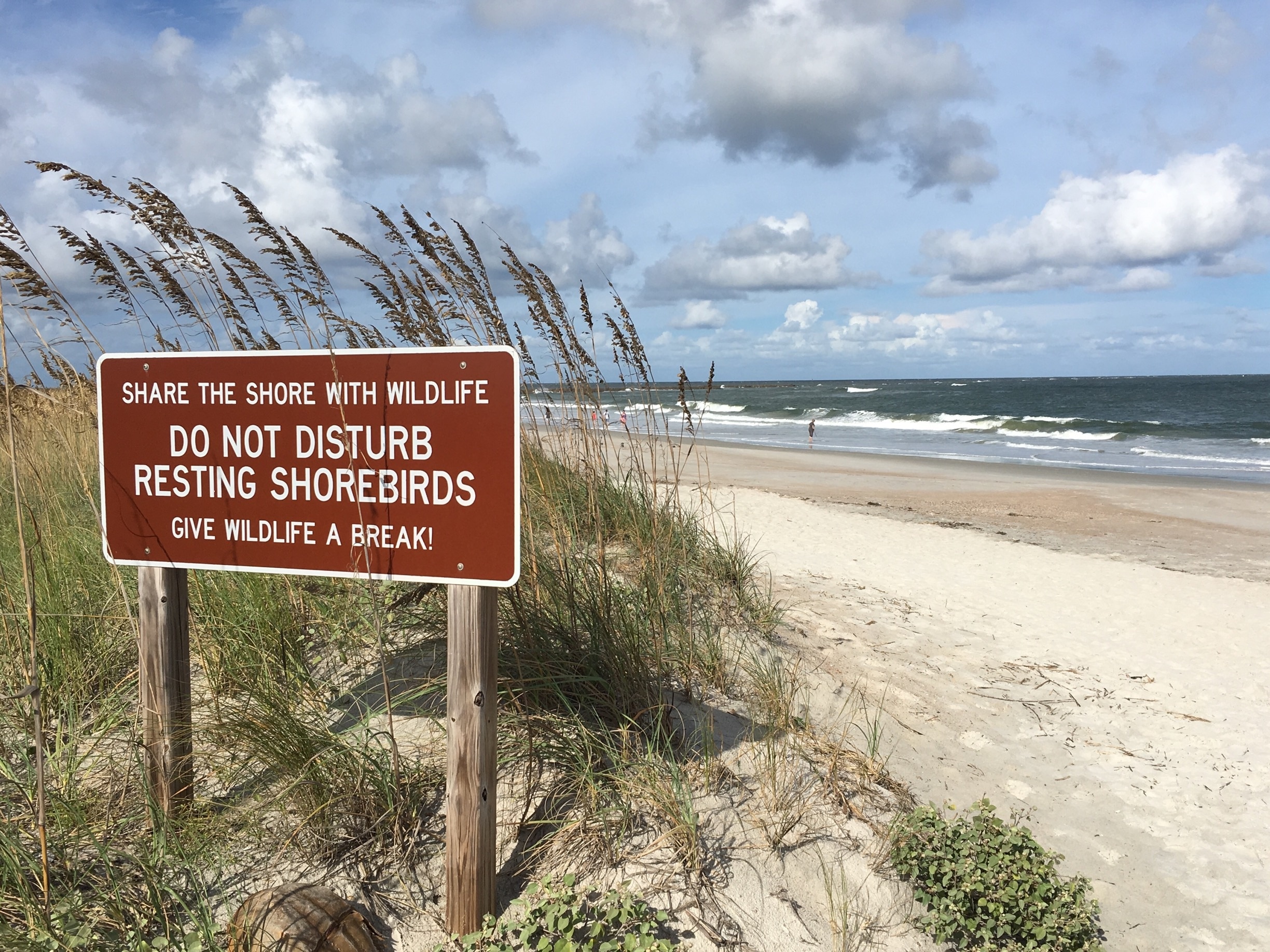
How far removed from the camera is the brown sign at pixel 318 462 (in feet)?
7.27

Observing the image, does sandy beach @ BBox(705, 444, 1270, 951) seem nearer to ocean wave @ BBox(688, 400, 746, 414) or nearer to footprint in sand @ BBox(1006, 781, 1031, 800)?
footprint in sand @ BBox(1006, 781, 1031, 800)

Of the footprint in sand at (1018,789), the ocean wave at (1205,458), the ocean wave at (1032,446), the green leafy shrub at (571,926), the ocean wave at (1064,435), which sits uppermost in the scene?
the ocean wave at (1064,435)

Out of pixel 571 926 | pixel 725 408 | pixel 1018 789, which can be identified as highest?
pixel 725 408

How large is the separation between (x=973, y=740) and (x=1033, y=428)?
32.3m

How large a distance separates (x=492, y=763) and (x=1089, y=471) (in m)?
21.4

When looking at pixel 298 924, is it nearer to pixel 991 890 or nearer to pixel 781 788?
pixel 781 788

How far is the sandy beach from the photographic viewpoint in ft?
10.4

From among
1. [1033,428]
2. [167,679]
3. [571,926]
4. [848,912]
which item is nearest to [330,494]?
[167,679]

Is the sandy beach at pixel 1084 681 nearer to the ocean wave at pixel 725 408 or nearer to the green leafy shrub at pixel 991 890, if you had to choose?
the green leafy shrub at pixel 991 890

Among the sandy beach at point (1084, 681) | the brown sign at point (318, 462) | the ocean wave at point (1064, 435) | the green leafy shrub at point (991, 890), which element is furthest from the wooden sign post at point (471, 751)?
the ocean wave at point (1064, 435)

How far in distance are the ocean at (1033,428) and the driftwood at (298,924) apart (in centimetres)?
244

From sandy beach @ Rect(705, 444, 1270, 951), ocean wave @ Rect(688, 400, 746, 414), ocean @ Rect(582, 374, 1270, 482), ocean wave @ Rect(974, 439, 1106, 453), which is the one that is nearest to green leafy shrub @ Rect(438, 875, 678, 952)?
sandy beach @ Rect(705, 444, 1270, 951)

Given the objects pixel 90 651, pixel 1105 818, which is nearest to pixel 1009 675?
pixel 1105 818

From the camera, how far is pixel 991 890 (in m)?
2.60
